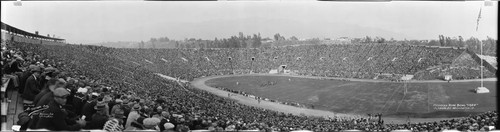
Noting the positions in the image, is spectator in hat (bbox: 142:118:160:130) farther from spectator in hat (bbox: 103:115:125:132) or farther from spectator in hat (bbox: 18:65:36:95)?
spectator in hat (bbox: 18:65:36:95)

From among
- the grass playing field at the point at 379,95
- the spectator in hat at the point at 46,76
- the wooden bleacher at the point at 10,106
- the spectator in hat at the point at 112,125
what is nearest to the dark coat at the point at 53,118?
the spectator in hat at the point at 112,125

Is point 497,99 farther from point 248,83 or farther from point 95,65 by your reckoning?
point 95,65

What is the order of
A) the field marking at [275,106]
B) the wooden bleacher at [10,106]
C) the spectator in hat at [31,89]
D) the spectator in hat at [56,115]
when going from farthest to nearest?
the field marking at [275,106] → the wooden bleacher at [10,106] → the spectator in hat at [31,89] → the spectator in hat at [56,115]

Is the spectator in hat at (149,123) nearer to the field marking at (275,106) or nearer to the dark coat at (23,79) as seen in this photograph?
the dark coat at (23,79)

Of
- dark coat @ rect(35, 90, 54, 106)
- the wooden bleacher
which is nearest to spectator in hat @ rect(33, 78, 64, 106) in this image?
dark coat @ rect(35, 90, 54, 106)

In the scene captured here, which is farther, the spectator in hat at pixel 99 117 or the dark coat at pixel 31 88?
the dark coat at pixel 31 88

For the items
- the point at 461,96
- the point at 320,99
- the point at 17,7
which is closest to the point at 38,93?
the point at 17,7

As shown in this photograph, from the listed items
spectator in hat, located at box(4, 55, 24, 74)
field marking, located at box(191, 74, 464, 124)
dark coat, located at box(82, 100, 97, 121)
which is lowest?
field marking, located at box(191, 74, 464, 124)
